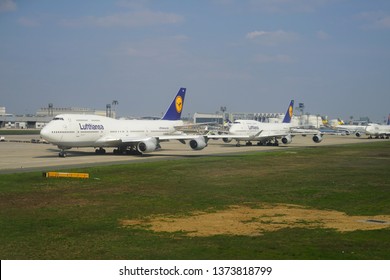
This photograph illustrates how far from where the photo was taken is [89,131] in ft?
179

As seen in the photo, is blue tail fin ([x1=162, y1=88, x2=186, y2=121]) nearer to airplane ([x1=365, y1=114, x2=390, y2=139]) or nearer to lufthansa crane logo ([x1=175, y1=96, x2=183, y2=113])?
lufthansa crane logo ([x1=175, y1=96, x2=183, y2=113])

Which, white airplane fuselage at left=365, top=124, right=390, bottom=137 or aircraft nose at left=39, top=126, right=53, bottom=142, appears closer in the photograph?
aircraft nose at left=39, top=126, right=53, bottom=142

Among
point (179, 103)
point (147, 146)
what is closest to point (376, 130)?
point (179, 103)

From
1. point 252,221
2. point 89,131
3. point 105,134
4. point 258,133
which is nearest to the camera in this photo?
point 252,221

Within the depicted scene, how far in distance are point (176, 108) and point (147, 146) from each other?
1875cm

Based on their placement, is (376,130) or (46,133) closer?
(46,133)

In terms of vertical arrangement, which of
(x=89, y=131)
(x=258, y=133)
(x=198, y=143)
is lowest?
(x=198, y=143)

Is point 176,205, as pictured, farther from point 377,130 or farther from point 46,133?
point 377,130

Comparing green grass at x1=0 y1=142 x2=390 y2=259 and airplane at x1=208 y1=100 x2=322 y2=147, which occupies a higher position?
airplane at x1=208 y1=100 x2=322 y2=147

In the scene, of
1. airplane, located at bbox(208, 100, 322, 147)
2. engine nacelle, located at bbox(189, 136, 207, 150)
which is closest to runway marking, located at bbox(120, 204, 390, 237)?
engine nacelle, located at bbox(189, 136, 207, 150)

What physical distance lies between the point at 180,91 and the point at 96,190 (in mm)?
47110

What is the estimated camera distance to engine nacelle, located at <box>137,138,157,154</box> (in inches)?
2239

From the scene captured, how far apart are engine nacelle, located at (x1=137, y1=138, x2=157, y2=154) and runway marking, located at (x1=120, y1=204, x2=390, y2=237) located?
113ft

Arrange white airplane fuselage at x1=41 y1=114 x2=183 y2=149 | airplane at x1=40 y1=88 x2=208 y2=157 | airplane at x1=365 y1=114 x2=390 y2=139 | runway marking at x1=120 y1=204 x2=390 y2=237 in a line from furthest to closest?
airplane at x1=365 y1=114 x2=390 y2=139 < airplane at x1=40 y1=88 x2=208 y2=157 < white airplane fuselage at x1=41 y1=114 x2=183 y2=149 < runway marking at x1=120 y1=204 x2=390 y2=237
